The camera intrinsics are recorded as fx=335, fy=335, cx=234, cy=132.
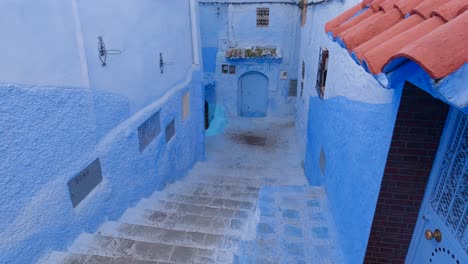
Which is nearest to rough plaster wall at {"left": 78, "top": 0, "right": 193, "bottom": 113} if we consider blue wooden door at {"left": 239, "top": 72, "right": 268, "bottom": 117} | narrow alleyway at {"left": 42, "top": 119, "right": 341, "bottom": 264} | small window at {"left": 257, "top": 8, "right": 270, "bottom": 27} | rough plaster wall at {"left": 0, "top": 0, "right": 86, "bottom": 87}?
rough plaster wall at {"left": 0, "top": 0, "right": 86, "bottom": 87}

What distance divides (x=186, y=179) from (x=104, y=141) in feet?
13.9

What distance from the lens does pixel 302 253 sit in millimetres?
4461

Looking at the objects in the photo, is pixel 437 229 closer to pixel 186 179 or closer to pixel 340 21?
pixel 340 21

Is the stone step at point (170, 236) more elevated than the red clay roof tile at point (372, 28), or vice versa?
the red clay roof tile at point (372, 28)

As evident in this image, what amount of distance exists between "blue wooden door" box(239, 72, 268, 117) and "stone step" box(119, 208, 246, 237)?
33.9 feet

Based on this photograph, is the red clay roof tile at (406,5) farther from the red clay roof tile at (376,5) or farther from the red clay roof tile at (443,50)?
the red clay roof tile at (443,50)

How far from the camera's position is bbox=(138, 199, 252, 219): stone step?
226 inches

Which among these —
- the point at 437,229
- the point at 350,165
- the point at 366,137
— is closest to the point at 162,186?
the point at 350,165

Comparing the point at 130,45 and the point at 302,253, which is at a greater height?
the point at 130,45

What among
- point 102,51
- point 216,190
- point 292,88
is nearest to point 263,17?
point 292,88

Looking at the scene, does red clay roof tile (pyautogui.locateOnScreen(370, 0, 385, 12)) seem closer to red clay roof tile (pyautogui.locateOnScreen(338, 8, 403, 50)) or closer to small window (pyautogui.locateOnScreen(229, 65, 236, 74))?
red clay roof tile (pyautogui.locateOnScreen(338, 8, 403, 50))

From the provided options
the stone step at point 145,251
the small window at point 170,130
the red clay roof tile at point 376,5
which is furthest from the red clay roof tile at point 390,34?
the small window at point 170,130

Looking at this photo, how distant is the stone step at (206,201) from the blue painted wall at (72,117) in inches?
12.7

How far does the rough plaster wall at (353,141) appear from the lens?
3334mm
